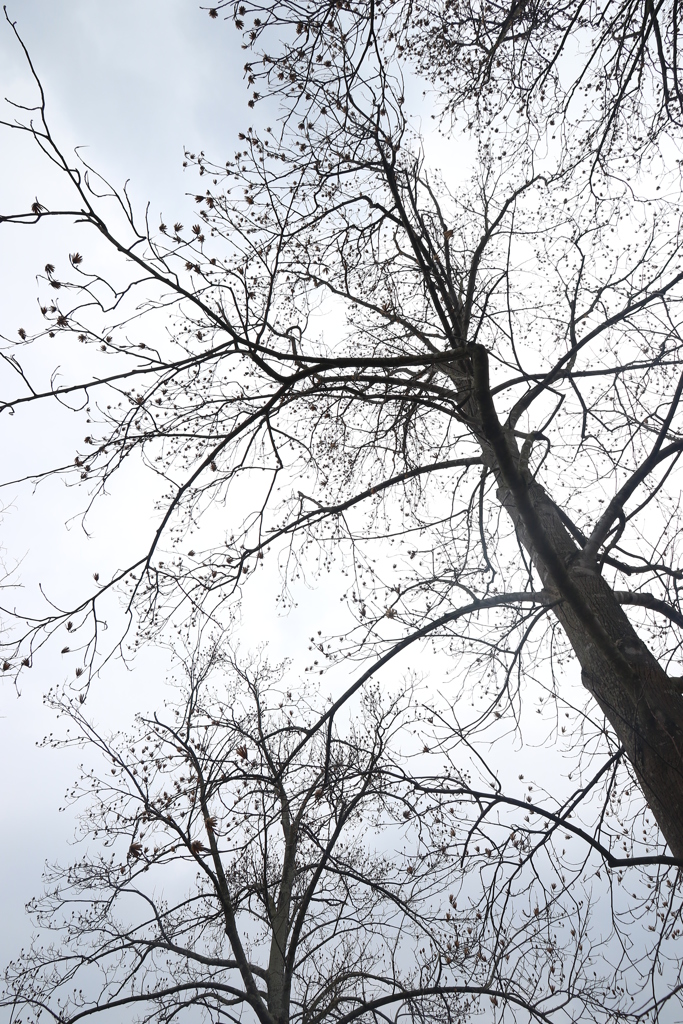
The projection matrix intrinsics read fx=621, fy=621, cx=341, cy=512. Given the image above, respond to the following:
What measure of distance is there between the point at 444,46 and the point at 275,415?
8.75 ft

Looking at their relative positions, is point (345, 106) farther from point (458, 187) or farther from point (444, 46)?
point (458, 187)

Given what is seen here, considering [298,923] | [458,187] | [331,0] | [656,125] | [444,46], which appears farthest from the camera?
[298,923]

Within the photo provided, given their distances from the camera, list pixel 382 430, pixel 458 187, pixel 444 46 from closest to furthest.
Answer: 1. pixel 444 46
2. pixel 382 430
3. pixel 458 187

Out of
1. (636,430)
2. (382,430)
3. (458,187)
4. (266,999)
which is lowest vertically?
(266,999)

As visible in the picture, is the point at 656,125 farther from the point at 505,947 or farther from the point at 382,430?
the point at 505,947

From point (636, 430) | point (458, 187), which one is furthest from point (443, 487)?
point (458, 187)

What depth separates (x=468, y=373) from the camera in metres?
3.51

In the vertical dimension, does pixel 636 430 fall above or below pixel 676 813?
above

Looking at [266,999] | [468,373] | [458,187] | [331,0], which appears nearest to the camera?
[331,0]

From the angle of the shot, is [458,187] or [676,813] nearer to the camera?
[676,813]

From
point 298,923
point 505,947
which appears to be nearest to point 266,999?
point 298,923

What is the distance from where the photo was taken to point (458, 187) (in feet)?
Answer: 18.8

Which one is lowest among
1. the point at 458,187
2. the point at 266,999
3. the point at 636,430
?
the point at 266,999

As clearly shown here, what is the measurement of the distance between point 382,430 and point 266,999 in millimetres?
8201
